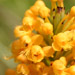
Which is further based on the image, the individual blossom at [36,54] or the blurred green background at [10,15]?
the blurred green background at [10,15]

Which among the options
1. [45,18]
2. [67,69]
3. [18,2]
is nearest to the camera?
[67,69]

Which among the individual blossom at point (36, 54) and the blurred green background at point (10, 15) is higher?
the blurred green background at point (10, 15)

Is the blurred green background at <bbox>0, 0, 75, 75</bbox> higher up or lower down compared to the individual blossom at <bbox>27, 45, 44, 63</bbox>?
higher up

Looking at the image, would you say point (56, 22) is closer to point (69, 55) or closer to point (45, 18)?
point (45, 18)

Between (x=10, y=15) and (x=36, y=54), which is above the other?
(x=10, y=15)

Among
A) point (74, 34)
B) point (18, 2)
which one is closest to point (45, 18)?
point (74, 34)

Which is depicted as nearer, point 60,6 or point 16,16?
point 60,6

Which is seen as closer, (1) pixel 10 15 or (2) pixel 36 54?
(2) pixel 36 54

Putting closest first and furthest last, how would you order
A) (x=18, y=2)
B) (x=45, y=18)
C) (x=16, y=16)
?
(x=45, y=18) → (x=18, y=2) → (x=16, y=16)

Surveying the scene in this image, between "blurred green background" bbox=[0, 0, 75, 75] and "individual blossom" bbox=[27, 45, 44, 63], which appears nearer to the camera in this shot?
"individual blossom" bbox=[27, 45, 44, 63]

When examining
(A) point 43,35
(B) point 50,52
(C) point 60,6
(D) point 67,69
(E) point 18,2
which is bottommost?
(D) point 67,69

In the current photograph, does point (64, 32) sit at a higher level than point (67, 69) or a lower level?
higher
